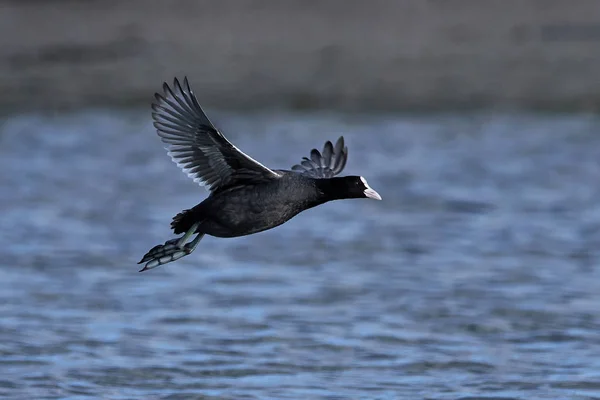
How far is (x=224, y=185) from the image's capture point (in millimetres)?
7957

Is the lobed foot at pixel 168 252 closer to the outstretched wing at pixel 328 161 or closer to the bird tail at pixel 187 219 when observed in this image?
the bird tail at pixel 187 219

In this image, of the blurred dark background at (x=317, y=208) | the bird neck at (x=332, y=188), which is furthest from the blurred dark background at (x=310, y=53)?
the bird neck at (x=332, y=188)

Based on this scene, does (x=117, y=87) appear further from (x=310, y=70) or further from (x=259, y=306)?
(x=259, y=306)

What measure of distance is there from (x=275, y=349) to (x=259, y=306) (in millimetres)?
1255

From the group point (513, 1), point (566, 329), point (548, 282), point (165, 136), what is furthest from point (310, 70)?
point (165, 136)

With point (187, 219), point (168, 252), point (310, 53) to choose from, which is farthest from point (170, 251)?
point (310, 53)

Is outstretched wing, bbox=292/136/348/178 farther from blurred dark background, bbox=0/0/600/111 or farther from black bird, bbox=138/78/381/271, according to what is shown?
blurred dark background, bbox=0/0/600/111

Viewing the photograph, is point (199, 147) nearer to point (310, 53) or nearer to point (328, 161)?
point (328, 161)

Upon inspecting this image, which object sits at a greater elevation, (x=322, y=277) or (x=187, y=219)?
(x=322, y=277)

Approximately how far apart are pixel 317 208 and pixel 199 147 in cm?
827

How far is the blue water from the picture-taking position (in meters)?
10.5

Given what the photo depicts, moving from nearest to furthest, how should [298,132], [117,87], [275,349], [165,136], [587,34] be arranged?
[165,136] < [275,349] < [298,132] < [117,87] < [587,34]

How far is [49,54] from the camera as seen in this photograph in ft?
76.8

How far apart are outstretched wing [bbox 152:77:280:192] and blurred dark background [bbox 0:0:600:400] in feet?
8.27
